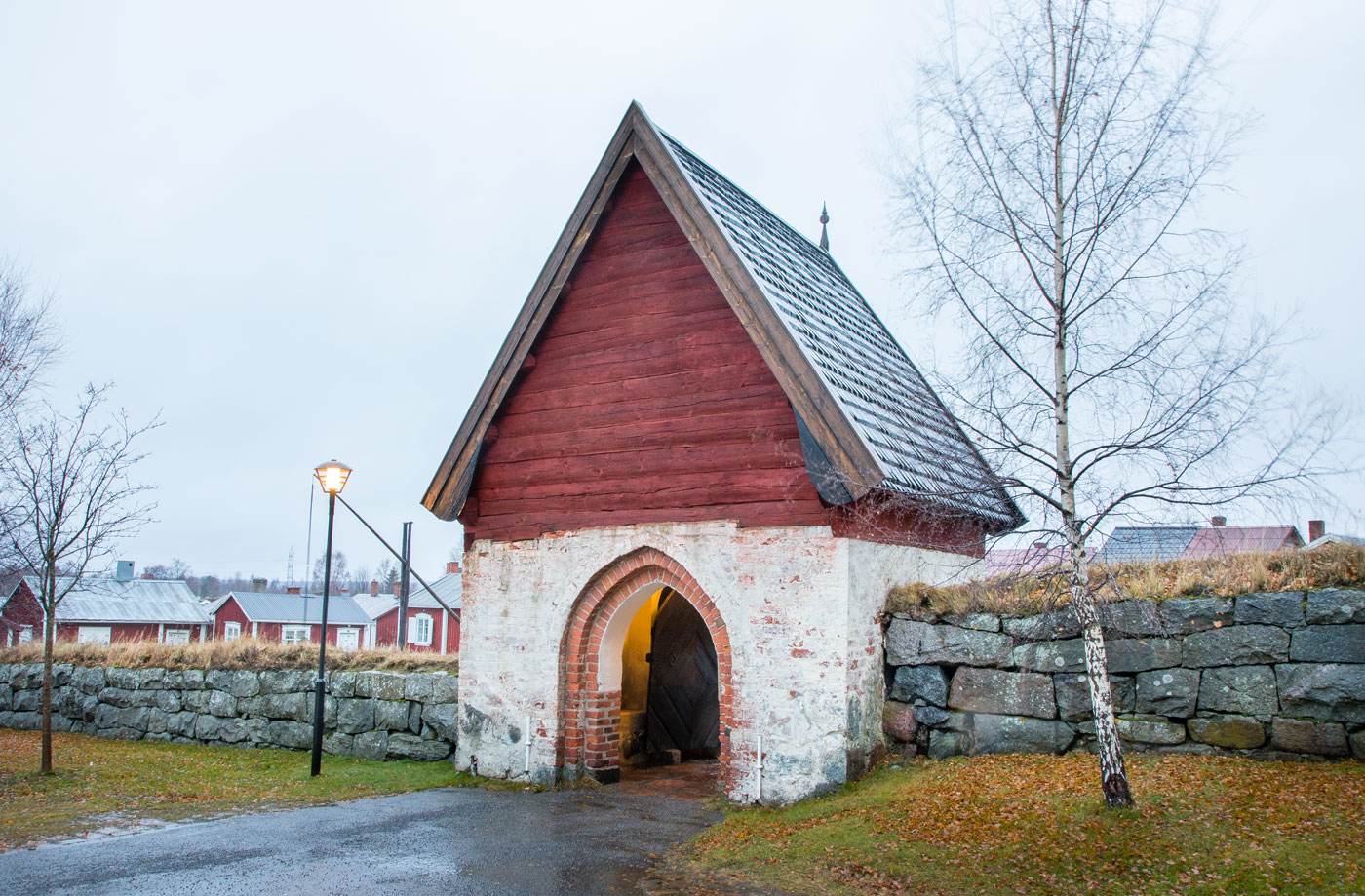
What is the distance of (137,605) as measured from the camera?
4581 centimetres

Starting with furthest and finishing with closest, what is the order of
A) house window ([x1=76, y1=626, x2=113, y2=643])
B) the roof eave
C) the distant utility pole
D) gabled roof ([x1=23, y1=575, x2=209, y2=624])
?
gabled roof ([x1=23, y1=575, x2=209, y2=624])
house window ([x1=76, y1=626, x2=113, y2=643])
the distant utility pole
the roof eave

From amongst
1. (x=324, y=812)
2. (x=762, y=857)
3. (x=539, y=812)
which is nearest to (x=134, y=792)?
(x=324, y=812)

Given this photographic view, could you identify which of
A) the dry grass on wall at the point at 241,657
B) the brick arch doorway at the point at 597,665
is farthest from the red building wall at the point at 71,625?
the brick arch doorway at the point at 597,665

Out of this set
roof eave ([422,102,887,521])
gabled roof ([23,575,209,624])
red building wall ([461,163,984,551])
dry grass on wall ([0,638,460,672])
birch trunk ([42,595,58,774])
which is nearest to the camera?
roof eave ([422,102,887,521])

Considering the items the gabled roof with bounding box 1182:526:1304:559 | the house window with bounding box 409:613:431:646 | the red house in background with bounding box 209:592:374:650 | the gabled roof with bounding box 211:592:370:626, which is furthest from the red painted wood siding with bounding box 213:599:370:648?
the gabled roof with bounding box 1182:526:1304:559

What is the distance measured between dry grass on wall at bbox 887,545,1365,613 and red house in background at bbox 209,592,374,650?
140 ft

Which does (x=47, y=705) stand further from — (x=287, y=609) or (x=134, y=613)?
(x=287, y=609)

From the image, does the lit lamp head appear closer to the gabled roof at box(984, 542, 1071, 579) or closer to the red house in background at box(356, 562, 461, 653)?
the gabled roof at box(984, 542, 1071, 579)

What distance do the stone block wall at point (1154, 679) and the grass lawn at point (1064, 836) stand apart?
31 centimetres

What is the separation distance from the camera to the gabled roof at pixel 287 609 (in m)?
47.9

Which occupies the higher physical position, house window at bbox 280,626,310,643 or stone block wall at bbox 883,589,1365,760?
stone block wall at bbox 883,589,1365,760

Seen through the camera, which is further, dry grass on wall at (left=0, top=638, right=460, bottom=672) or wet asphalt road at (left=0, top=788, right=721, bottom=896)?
dry grass on wall at (left=0, top=638, right=460, bottom=672)

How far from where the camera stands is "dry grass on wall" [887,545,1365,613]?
8336mm

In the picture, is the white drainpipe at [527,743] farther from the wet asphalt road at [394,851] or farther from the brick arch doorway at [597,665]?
the wet asphalt road at [394,851]
